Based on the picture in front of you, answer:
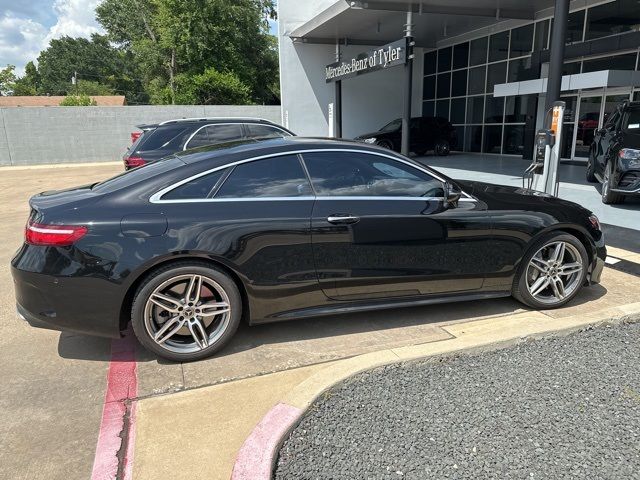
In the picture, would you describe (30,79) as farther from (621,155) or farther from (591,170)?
(621,155)

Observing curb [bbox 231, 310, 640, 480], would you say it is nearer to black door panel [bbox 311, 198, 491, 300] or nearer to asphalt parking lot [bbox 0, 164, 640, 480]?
asphalt parking lot [bbox 0, 164, 640, 480]

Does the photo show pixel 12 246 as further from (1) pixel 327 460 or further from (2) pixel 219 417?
(1) pixel 327 460

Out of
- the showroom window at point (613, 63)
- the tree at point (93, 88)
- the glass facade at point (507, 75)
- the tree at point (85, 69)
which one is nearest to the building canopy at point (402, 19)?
the glass facade at point (507, 75)

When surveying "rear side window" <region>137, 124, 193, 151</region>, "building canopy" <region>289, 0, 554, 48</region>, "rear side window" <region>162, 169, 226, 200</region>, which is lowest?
"rear side window" <region>162, 169, 226, 200</region>

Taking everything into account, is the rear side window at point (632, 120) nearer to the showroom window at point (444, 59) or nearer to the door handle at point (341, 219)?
the door handle at point (341, 219)

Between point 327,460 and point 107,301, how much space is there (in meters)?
1.85

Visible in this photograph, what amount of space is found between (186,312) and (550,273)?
3.16 metres

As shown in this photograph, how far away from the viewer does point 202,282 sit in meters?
3.41

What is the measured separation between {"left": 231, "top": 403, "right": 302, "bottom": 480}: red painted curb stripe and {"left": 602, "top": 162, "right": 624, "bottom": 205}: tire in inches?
Answer: 307

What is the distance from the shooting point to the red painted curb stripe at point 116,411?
2.41 m

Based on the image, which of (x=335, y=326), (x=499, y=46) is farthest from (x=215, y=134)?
(x=499, y=46)

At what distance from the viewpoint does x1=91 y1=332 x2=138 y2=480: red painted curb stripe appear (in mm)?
2414

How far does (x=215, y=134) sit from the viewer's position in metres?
8.95

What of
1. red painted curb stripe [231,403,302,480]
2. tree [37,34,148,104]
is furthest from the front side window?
tree [37,34,148,104]
